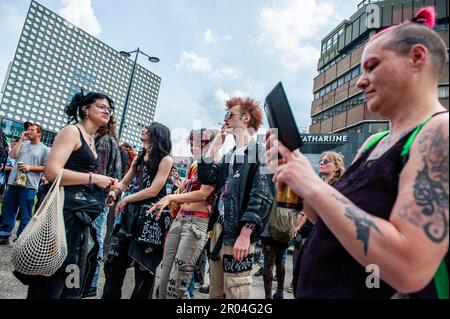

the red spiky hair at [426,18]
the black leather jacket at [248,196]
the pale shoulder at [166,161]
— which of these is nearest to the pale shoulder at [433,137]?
the red spiky hair at [426,18]

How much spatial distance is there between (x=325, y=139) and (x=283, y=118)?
29.3 metres

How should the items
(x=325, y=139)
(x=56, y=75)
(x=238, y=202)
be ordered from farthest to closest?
(x=56, y=75)
(x=325, y=139)
(x=238, y=202)

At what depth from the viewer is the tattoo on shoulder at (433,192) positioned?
754 mm

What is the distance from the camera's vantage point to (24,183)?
5164 mm

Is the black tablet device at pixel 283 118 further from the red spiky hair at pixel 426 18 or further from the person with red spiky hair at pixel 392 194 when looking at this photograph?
the red spiky hair at pixel 426 18

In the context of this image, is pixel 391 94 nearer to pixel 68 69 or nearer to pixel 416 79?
pixel 416 79

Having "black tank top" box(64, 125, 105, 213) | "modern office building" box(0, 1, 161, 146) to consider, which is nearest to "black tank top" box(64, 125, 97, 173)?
"black tank top" box(64, 125, 105, 213)

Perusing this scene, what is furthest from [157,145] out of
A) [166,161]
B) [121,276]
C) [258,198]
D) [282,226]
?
[282,226]

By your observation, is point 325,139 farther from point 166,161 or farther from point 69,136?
point 69,136

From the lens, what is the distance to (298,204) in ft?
4.51

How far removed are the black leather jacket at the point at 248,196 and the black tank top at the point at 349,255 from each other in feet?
3.92

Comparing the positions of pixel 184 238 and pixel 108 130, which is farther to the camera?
pixel 108 130
